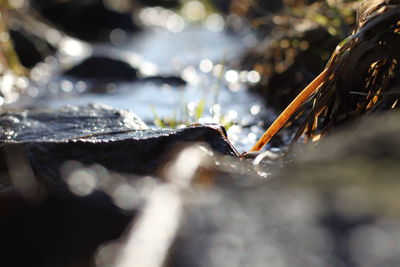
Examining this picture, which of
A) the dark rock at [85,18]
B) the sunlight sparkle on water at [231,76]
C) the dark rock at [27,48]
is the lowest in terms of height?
the dark rock at [85,18]

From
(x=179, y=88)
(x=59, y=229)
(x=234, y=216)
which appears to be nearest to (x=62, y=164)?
(x=59, y=229)

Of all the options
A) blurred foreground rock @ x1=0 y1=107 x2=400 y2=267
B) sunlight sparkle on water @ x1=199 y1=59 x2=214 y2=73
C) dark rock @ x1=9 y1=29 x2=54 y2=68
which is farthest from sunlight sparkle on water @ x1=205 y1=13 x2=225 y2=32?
blurred foreground rock @ x1=0 y1=107 x2=400 y2=267

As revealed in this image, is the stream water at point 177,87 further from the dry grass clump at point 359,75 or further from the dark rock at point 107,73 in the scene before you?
the dry grass clump at point 359,75

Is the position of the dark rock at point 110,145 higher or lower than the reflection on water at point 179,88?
higher

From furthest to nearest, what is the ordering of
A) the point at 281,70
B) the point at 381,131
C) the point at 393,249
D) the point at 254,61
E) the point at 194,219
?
the point at 254,61
the point at 281,70
the point at 381,131
the point at 194,219
the point at 393,249

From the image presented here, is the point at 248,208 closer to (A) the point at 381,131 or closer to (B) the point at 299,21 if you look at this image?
(A) the point at 381,131

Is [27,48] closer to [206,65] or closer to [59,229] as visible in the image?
[206,65]

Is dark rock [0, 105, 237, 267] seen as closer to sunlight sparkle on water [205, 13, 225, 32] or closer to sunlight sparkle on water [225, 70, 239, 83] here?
sunlight sparkle on water [225, 70, 239, 83]

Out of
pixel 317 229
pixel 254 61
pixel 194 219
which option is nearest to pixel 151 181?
pixel 194 219

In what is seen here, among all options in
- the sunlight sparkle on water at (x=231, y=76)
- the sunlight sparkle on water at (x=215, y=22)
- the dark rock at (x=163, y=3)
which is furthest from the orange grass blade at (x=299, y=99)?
the dark rock at (x=163, y=3)

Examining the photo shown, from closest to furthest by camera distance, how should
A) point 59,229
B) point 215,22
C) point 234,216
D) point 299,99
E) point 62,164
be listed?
point 234,216 → point 59,229 → point 62,164 → point 299,99 → point 215,22

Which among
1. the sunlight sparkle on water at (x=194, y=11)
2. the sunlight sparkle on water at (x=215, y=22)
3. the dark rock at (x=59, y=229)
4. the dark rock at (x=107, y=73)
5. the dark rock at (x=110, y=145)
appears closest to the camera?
the dark rock at (x=59, y=229)
